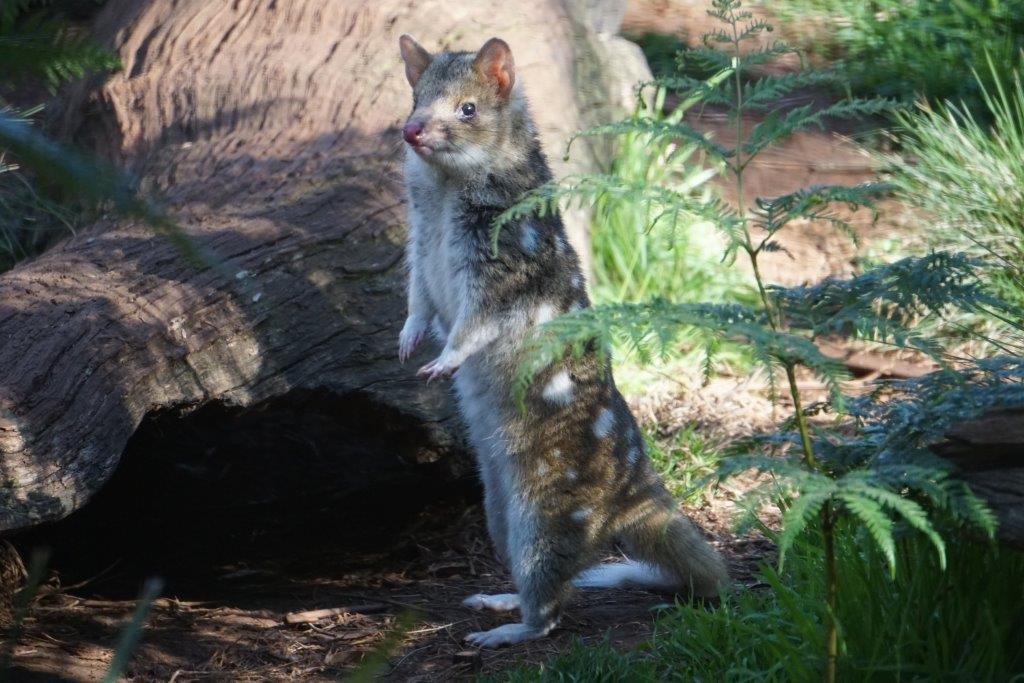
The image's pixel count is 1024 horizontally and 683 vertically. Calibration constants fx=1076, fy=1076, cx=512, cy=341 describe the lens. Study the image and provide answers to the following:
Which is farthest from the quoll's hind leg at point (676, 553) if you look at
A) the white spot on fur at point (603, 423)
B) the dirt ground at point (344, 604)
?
the white spot on fur at point (603, 423)

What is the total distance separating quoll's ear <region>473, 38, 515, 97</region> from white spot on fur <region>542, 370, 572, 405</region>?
1278mm

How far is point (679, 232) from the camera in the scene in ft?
→ 9.59

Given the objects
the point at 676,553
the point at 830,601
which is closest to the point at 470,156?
the point at 676,553

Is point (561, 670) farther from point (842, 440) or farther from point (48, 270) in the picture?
point (48, 270)

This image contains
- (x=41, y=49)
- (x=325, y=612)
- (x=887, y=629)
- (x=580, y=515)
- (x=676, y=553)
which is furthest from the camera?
(x=325, y=612)

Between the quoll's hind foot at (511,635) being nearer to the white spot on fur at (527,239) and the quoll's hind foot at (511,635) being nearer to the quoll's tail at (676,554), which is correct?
the quoll's tail at (676,554)

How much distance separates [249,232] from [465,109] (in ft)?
3.94

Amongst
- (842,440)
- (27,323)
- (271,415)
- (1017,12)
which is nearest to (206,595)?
(271,415)

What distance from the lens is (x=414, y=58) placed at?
4.86 m

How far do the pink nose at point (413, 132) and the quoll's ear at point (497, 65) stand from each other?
0.40m

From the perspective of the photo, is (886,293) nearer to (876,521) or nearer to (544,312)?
(876,521)

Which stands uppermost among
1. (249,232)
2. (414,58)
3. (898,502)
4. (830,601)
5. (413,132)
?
(414,58)

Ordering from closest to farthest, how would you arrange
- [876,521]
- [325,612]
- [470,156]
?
[876,521] → [470,156] → [325,612]

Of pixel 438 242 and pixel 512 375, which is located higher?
pixel 438 242
